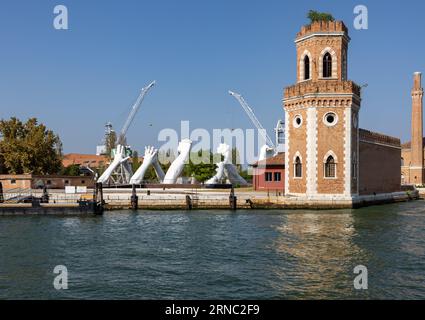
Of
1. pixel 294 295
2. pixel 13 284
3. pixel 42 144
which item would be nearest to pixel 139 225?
pixel 13 284

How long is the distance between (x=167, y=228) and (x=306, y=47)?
22.9m

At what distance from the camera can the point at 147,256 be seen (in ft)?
65.8

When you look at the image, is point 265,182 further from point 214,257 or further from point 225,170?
point 214,257

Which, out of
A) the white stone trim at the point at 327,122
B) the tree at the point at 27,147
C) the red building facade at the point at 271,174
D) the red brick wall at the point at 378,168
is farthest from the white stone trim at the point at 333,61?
the tree at the point at 27,147

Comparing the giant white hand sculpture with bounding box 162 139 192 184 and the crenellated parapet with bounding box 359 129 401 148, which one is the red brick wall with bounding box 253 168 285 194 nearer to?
the crenellated parapet with bounding box 359 129 401 148

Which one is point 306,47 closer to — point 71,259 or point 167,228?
point 167,228

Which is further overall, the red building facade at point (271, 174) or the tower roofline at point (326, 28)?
the red building facade at point (271, 174)

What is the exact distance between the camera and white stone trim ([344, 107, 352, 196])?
39.8 m

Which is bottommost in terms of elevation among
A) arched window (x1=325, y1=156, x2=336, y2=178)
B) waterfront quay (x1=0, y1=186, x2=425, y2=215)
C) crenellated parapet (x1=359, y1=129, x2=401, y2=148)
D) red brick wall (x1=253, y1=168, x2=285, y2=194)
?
waterfront quay (x1=0, y1=186, x2=425, y2=215)

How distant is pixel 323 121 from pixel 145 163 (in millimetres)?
37712

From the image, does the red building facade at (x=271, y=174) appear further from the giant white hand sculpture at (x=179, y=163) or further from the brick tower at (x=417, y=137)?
the brick tower at (x=417, y=137)

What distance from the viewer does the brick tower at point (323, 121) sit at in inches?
1565

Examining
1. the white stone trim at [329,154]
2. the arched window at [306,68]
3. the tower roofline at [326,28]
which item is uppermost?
the tower roofline at [326,28]

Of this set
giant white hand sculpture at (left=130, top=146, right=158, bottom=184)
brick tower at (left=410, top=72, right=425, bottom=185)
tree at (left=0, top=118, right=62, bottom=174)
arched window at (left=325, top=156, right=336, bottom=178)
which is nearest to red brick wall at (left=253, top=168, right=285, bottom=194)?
arched window at (left=325, top=156, right=336, bottom=178)
